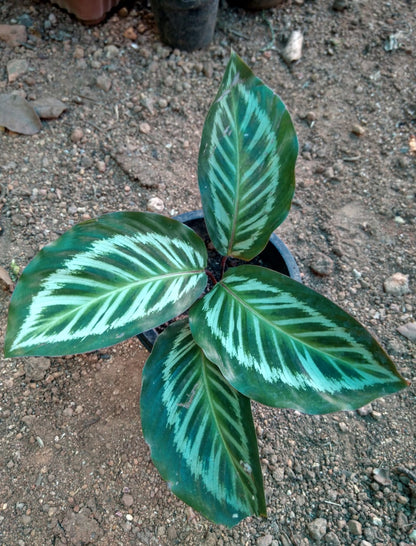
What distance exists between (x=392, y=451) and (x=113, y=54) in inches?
68.6

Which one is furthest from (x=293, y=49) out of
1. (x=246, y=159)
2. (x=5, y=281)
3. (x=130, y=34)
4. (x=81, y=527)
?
(x=81, y=527)

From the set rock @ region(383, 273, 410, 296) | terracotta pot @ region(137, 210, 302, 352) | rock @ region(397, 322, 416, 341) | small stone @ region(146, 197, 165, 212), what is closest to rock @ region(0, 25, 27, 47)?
small stone @ region(146, 197, 165, 212)

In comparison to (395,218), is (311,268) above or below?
below

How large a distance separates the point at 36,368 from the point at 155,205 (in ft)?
2.14

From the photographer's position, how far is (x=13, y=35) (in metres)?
1.92

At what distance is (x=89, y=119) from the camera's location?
1.81m

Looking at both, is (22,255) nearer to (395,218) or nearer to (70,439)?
(70,439)

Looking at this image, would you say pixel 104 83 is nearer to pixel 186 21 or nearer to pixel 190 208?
pixel 186 21

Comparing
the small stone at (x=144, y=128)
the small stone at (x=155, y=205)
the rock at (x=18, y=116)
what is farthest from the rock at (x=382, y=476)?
the rock at (x=18, y=116)

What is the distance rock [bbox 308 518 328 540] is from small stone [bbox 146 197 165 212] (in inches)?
40.9

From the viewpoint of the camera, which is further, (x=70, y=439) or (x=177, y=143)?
(x=177, y=143)

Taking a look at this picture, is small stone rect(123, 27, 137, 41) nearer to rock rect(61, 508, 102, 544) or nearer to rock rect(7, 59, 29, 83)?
rock rect(7, 59, 29, 83)

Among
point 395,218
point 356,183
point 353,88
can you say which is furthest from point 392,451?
point 353,88

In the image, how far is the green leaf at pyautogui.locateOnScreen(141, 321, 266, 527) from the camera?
2.99 ft
